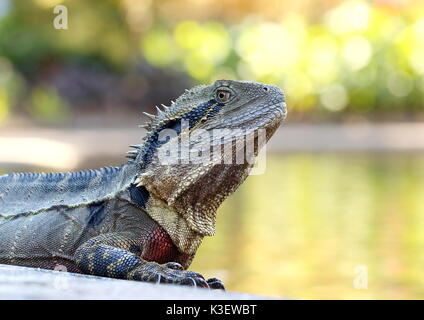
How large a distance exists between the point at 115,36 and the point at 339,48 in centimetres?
746

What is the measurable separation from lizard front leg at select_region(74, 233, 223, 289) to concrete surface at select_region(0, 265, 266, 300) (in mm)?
199

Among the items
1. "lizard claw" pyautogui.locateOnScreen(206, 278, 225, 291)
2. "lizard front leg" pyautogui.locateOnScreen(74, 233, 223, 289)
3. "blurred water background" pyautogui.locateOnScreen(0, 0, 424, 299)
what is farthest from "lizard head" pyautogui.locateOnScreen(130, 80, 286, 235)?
"blurred water background" pyautogui.locateOnScreen(0, 0, 424, 299)

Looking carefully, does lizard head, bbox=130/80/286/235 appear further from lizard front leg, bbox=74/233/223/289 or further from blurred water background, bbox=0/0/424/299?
blurred water background, bbox=0/0/424/299

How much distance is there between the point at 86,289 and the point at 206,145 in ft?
4.37

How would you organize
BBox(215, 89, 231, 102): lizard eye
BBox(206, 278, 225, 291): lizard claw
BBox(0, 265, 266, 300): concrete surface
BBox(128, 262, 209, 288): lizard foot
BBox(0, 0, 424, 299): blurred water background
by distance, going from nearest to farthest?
BBox(0, 265, 266, 300): concrete surface → BBox(128, 262, 209, 288): lizard foot → BBox(206, 278, 225, 291): lizard claw → BBox(215, 89, 231, 102): lizard eye → BBox(0, 0, 424, 299): blurred water background

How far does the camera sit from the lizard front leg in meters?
4.84

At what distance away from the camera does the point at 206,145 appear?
541 cm

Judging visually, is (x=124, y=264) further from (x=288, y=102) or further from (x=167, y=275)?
(x=288, y=102)

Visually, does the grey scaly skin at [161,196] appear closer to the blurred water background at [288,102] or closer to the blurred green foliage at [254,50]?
the blurred water background at [288,102]

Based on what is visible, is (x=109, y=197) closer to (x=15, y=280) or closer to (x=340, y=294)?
(x=15, y=280)

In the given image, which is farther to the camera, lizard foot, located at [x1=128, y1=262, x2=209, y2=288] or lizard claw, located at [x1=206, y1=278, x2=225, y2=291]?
lizard claw, located at [x1=206, y1=278, x2=225, y2=291]

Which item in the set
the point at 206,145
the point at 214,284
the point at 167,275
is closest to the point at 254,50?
the point at 206,145

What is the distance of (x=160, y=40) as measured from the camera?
30359mm

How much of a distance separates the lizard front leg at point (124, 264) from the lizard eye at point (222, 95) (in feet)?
3.08
